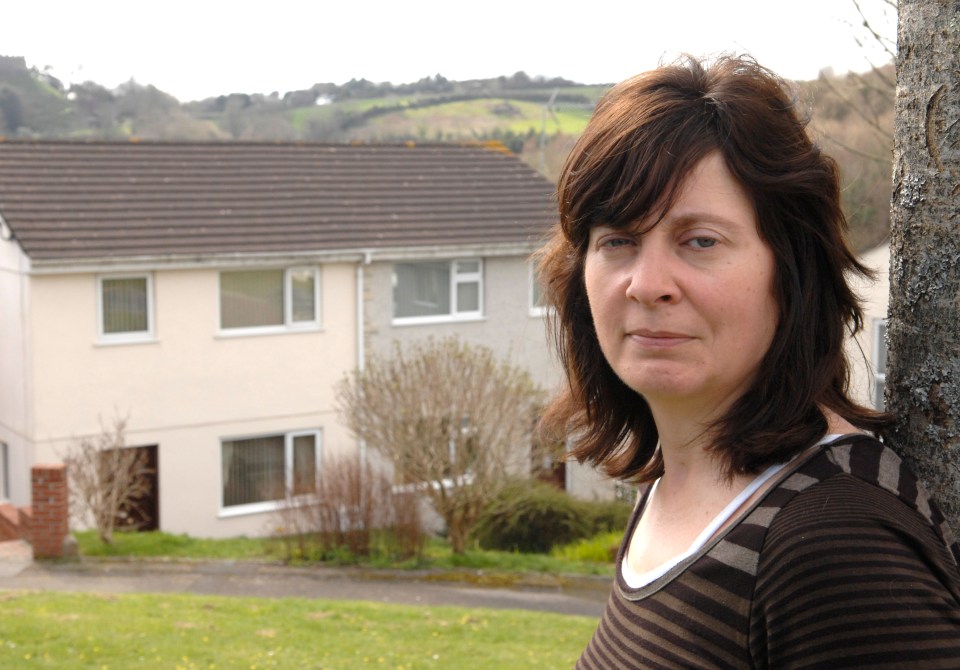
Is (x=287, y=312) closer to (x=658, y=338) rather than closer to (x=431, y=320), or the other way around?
(x=431, y=320)

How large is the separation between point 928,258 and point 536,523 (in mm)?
18294

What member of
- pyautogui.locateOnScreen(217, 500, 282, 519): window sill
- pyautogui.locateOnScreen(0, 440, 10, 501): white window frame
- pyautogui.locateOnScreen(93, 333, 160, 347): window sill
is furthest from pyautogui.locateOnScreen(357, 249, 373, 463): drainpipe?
pyautogui.locateOnScreen(0, 440, 10, 501): white window frame


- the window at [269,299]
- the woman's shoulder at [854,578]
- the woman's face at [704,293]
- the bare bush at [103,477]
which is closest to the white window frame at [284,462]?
the window at [269,299]

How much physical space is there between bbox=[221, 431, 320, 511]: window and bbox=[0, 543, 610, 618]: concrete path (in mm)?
5006

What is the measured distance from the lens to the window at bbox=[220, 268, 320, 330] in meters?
21.7

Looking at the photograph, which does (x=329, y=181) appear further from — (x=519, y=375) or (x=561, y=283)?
(x=561, y=283)

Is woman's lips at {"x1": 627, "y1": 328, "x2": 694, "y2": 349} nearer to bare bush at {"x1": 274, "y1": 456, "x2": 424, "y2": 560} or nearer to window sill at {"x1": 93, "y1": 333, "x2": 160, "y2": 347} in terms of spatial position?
bare bush at {"x1": 274, "y1": 456, "x2": 424, "y2": 560}

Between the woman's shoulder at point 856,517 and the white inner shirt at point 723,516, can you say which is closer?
the woman's shoulder at point 856,517

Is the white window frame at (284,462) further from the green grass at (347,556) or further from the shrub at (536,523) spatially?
the shrub at (536,523)

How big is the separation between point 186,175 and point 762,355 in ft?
76.9

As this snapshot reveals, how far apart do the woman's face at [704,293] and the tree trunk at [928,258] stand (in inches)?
14.2

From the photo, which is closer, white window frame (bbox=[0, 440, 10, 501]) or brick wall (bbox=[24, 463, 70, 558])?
brick wall (bbox=[24, 463, 70, 558])

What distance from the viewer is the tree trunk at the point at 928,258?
5.85ft

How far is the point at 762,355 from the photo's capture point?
1638 millimetres
